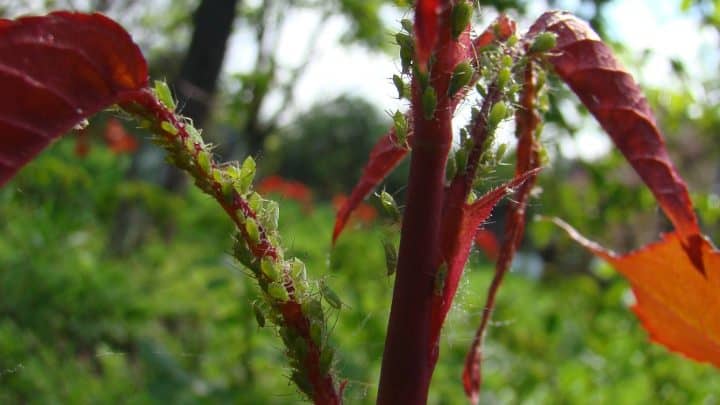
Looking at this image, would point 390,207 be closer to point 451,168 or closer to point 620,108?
point 451,168

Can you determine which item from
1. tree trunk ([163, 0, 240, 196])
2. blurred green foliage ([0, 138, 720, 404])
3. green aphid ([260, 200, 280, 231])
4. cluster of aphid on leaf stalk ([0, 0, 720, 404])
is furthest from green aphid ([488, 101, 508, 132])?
tree trunk ([163, 0, 240, 196])

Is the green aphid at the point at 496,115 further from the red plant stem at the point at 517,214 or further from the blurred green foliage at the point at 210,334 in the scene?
the blurred green foliage at the point at 210,334

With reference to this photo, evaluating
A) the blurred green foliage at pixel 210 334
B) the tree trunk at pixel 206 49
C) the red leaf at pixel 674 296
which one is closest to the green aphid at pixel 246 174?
the red leaf at pixel 674 296

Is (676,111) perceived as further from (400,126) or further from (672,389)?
(400,126)

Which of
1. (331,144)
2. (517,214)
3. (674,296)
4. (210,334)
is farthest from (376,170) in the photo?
(331,144)

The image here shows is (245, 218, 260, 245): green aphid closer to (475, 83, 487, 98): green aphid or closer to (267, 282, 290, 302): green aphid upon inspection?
(267, 282, 290, 302): green aphid

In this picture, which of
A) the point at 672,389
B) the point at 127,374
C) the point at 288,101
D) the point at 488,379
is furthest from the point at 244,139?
the point at 672,389
